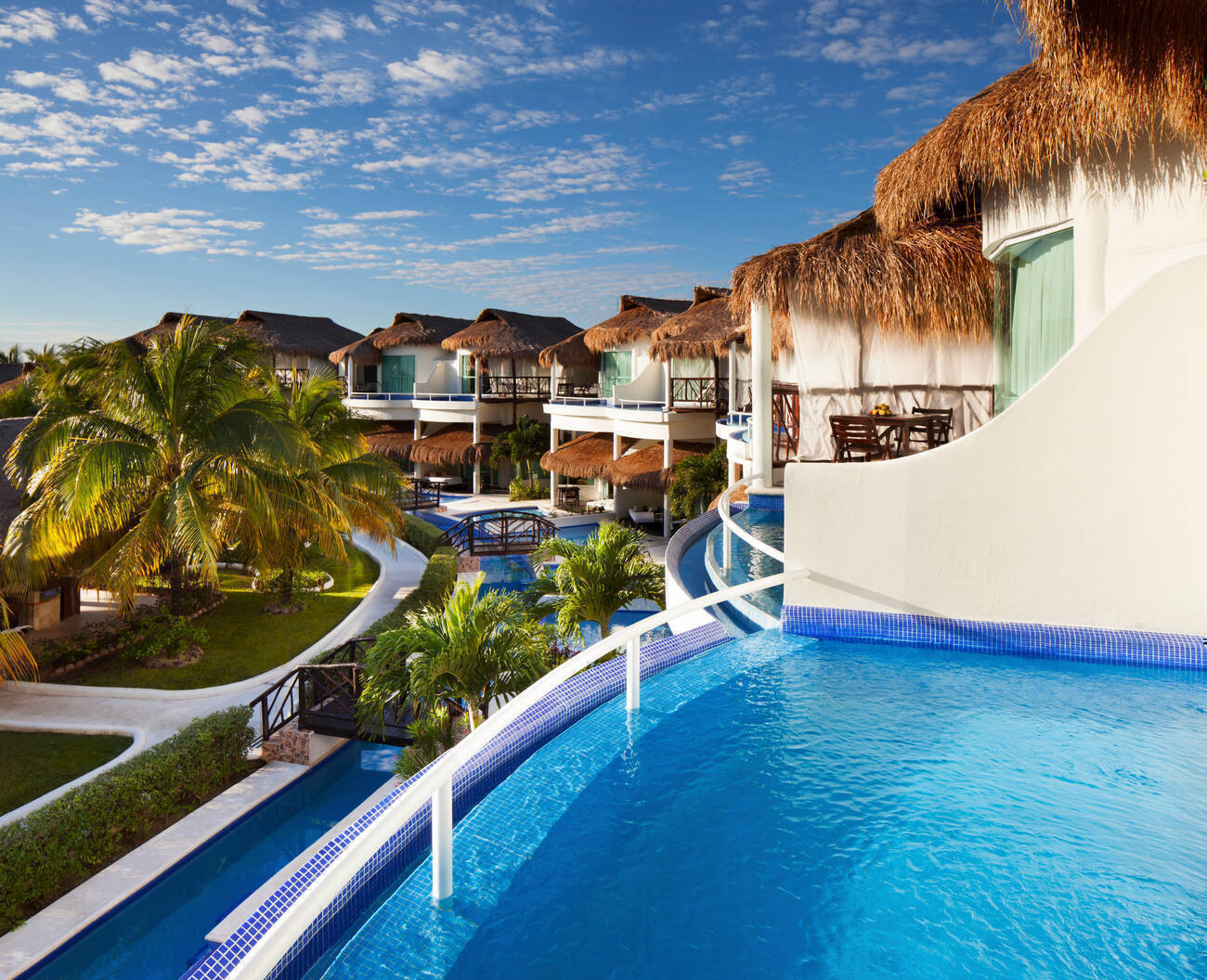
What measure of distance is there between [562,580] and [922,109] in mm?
33372

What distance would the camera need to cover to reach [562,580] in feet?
36.3

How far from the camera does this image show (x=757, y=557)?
9695mm

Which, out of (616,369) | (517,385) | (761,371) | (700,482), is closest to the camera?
(761,371)

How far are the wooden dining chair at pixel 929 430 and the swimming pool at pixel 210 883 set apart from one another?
837 centimetres

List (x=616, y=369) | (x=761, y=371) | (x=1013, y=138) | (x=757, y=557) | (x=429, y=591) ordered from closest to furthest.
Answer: (x=1013, y=138), (x=757, y=557), (x=761, y=371), (x=429, y=591), (x=616, y=369)

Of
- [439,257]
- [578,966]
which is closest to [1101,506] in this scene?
[578,966]

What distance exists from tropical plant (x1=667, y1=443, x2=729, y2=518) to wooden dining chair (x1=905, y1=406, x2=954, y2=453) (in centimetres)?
928

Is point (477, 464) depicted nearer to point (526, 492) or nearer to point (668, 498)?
point (526, 492)

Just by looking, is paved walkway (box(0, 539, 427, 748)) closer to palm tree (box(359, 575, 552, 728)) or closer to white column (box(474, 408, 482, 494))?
palm tree (box(359, 575, 552, 728))

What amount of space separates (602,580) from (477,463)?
24.6 meters

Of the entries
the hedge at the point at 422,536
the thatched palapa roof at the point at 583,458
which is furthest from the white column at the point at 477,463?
the hedge at the point at 422,536

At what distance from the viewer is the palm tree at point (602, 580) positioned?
1077cm

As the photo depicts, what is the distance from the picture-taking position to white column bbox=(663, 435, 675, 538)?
2362 centimetres

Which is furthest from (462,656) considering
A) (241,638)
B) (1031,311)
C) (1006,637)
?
(241,638)
